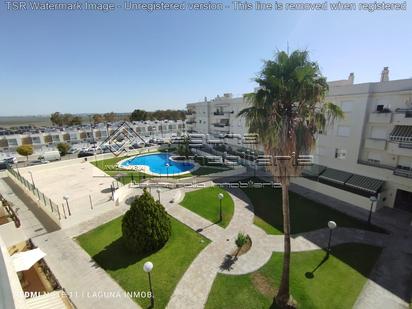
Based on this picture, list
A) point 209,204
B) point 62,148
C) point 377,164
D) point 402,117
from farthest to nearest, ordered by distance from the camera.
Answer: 1. point 62,148
2. point 209,204
3. point 377,164
4. point 402,117

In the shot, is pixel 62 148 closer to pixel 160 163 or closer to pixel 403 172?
pixel 160 163

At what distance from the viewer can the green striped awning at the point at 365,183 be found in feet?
65.1

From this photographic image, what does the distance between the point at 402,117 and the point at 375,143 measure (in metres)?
3.14

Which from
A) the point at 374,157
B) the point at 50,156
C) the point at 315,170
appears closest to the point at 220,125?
the point at 315,170

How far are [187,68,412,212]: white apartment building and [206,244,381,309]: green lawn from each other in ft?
28.0

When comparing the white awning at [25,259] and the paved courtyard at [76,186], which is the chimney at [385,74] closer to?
the paved courtyard at [76,186]

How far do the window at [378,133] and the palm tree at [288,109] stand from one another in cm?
1490

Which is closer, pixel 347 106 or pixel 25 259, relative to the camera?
pixel 25 259

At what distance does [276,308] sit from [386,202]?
697 inches

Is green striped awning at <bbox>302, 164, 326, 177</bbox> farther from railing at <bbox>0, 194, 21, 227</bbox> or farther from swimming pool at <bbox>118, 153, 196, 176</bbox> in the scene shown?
railing at <bbox>0, 194, 21, 227</bbox>

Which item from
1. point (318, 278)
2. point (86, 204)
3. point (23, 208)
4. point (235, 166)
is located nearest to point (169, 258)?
point (318, 278)

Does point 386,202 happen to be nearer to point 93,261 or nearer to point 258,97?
point 258,97

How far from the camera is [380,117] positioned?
779 inches

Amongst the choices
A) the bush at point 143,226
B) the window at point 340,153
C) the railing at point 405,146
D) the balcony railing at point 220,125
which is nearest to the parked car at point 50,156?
the balcony railing at point 220,125
